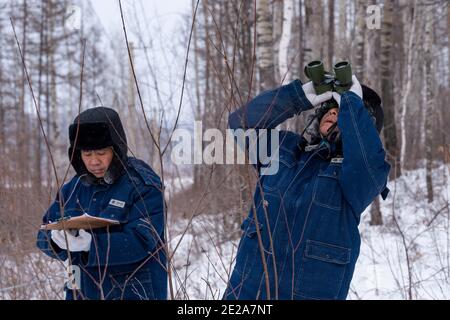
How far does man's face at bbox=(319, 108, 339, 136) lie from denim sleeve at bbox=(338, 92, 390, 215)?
0.62ft

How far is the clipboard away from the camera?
1.95 meters

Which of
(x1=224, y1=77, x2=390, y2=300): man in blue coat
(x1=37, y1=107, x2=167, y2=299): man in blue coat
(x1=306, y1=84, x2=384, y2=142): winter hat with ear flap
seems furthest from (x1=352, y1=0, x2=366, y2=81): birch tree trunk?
(x1=37, y1=107, x2=167, y2=299): man in blue coat

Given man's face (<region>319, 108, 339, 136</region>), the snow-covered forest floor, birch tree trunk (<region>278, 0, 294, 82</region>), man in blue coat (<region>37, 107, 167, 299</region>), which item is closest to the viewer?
man in blue coat (<region>37, 107, 167, 299</region>)

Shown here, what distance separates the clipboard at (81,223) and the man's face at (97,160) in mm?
363

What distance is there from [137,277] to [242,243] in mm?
478

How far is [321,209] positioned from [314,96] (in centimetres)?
56

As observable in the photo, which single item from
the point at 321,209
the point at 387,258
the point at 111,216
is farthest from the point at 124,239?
the point at 387,258

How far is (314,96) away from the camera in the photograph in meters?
2.41

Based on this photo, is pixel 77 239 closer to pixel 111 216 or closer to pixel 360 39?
pixel 111 216

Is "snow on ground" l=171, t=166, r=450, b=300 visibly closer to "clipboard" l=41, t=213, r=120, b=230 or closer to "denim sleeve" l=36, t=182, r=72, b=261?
"denim sleeve" l=36, t=182, r=72, b=261

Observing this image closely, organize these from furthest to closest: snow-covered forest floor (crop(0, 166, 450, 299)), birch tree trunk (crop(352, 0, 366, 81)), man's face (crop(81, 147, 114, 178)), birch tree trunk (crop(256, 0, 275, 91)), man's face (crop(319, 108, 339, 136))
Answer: birch tree trunk (crop(352, 0, 366, 81)), birch tree trunk (crop(256, 0, 275, 91)), snow-covered forest floor (crop(0, 166, 450, 299)), man's face (crop(81, 147, 114, 178)), man's face (crop(319, 108, 339, 136))

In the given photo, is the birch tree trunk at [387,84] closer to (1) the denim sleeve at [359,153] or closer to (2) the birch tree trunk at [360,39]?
(2) the birch tree trunk at [360,39]
